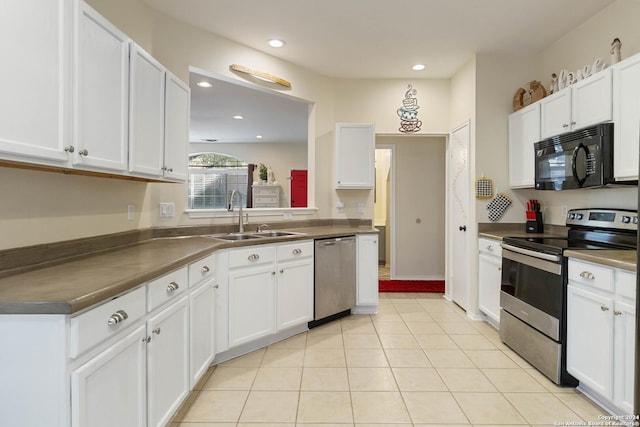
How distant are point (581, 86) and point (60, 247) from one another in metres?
3.51

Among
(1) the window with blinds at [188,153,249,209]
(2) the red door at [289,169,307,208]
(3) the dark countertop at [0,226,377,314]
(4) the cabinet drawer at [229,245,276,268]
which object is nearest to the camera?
(3) the dark countertop at [0,226,377,314]

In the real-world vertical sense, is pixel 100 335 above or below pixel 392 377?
above

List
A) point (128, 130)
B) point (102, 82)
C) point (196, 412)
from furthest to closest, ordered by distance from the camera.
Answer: point (196, 412) < point (128, 130) < point (102, 82)

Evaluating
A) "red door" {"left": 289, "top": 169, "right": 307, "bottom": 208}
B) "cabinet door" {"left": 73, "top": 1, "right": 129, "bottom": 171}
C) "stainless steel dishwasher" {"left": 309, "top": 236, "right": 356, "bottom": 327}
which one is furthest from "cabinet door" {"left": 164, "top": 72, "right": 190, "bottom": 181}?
"red door" {"left": 289, "top": 169, "right": 307, "bottom": 208}

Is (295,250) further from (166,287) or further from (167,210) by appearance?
(166,287)

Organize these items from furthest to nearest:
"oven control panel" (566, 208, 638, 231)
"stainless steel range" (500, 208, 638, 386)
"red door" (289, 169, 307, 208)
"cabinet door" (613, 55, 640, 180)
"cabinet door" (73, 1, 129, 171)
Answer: "red door" (289, 169, 307, 208) → "oven control panel" (566, 208, 638, 231) → "stainless steel range" (500, 208, 638, 386) → "cabinet door" (613, 55, 640, 180) → "cabinet door" (73, 1, 129, 171)

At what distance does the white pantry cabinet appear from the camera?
3803 mm

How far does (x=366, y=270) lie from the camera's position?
3824 mm

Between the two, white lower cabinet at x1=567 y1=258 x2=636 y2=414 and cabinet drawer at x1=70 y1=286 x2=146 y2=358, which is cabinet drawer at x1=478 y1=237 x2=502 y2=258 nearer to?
white lower cabinet at x1=567 y1=258 x2=636 y2=414

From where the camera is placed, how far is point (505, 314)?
2.95 metres

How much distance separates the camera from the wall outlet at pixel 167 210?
2846 millimetres

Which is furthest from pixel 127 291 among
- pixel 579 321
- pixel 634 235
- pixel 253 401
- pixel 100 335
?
pixel 634 235

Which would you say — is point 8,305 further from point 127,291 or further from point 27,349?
point 127,291

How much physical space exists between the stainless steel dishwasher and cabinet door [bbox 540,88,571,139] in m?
1.99
